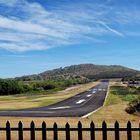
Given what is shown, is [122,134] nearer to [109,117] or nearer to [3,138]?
[3,138]

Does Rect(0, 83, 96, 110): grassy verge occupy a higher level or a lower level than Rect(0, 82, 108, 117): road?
higher

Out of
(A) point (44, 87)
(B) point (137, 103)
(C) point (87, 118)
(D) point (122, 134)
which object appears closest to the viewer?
→ (D) point (122, 134)

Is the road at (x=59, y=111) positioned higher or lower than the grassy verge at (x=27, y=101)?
lower

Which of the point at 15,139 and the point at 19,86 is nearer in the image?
the point at 15,139

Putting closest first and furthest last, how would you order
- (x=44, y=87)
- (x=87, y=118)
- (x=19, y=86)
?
1. (x=87, y=118)
2. (x=19, y=86)
3. (x=44, y=87)

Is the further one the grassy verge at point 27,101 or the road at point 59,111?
the grassy verge at point 27,101

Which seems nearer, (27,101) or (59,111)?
(59,111)

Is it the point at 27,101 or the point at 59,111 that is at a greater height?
the point at 27,101

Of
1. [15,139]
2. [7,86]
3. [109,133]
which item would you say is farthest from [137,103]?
[7,86]

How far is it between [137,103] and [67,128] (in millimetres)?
24294

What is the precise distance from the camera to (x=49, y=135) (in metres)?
18.8

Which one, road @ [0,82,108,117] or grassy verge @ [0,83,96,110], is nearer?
road @ [0,82,108,117]

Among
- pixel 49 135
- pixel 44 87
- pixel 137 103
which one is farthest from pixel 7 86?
pixel 49 135

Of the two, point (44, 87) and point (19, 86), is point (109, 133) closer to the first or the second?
point (19, 86)
